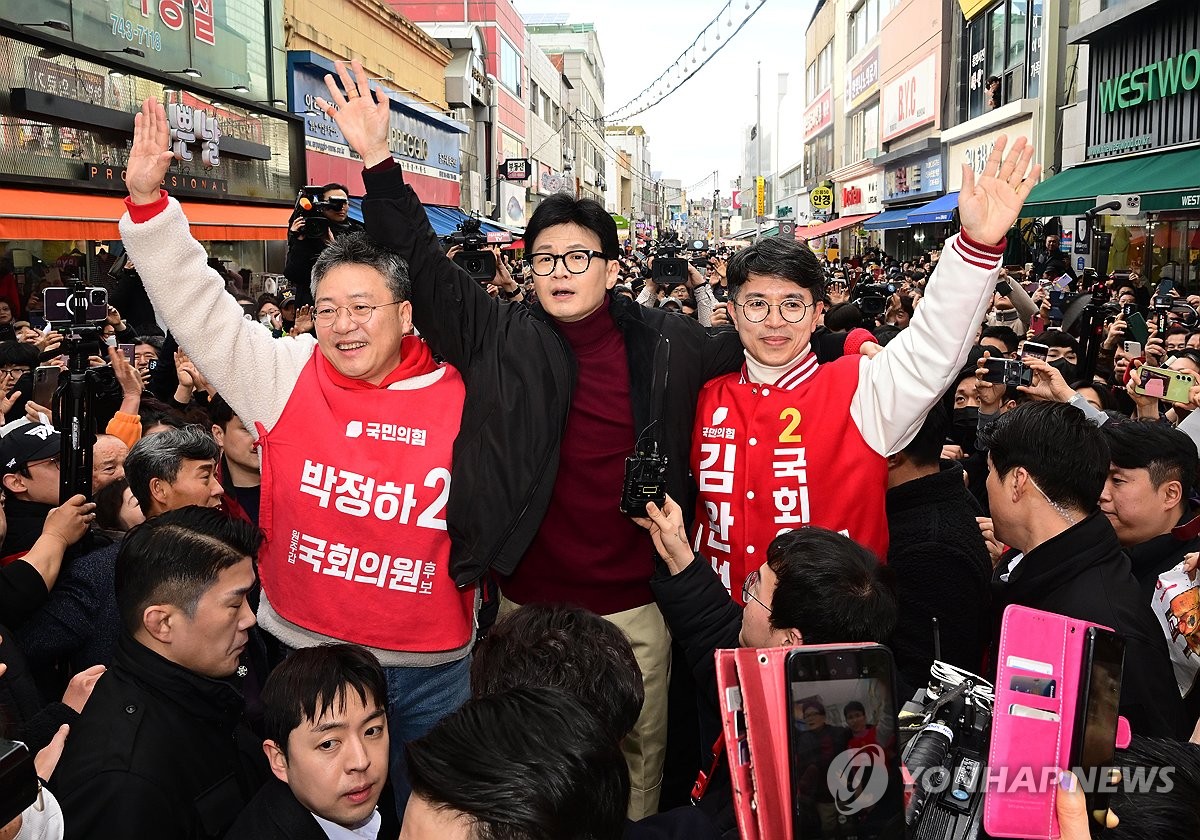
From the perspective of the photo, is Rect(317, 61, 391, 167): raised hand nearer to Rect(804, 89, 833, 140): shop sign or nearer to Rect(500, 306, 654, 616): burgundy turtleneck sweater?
Rect(500, 306, 654, 616): burgundy turtleneck sweater

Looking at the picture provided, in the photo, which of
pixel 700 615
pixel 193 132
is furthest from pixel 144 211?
pixel 193 132

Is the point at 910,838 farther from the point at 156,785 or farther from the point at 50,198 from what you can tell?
the point at 50,198

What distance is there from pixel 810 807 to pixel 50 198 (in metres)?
11.5

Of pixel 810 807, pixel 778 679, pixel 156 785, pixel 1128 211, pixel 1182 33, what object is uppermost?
pixel 1182 33

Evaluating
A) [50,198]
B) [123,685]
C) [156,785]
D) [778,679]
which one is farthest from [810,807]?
[50,198]

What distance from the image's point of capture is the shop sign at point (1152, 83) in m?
14.9

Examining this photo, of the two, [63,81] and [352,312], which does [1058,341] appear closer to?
[352,312]

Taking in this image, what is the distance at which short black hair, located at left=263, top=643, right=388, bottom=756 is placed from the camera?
7.47 ft

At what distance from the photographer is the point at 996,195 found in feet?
8.79

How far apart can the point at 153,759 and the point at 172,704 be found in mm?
172

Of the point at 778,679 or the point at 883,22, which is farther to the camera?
the point at 883,22

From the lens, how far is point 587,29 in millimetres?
70938

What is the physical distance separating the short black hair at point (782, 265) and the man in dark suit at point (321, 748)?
159 cm

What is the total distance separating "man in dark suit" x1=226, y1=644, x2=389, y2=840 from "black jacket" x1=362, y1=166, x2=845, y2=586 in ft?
1.42
